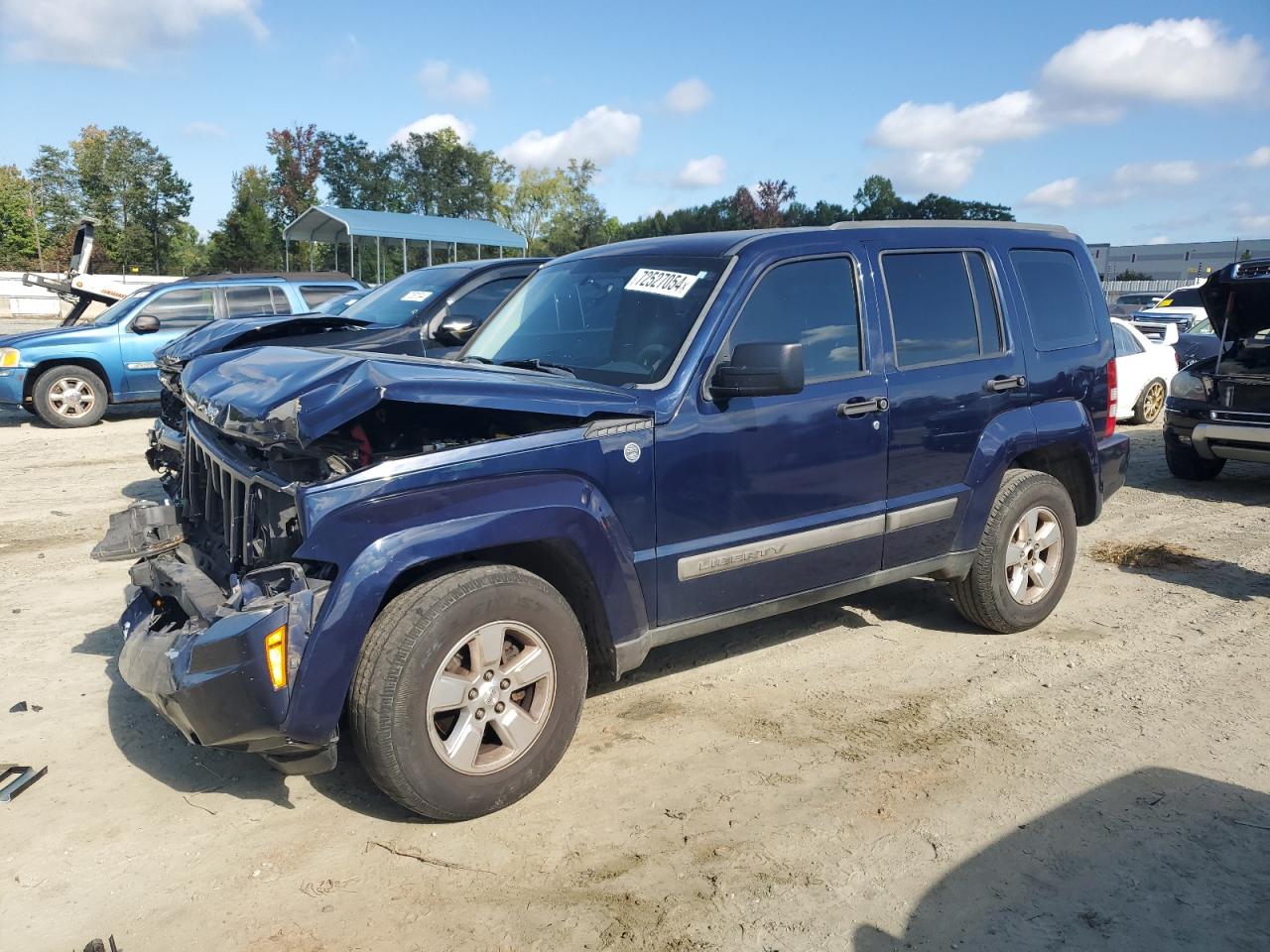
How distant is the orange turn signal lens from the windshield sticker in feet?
7.00

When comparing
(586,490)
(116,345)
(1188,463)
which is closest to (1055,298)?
(586,490)

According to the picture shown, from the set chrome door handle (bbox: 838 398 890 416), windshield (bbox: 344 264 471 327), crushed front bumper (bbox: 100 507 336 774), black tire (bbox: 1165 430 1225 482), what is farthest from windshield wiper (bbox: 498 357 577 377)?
black tire (bbox: 1165 430 1225 482)

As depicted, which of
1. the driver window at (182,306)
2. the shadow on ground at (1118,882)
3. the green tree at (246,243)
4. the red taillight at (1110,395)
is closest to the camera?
the shadow on ground at (1118,882)

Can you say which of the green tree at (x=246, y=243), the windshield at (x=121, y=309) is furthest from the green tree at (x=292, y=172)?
the windshield at (x=121, y=309)

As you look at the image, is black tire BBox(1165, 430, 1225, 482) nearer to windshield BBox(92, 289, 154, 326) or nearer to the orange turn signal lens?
the orange turn signal lens

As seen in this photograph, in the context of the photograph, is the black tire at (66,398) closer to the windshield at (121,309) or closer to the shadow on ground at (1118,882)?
the windshield at (121,309)

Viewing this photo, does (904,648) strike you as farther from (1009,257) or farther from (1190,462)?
(1190,462)

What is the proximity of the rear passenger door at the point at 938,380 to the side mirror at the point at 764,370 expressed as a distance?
94 cm

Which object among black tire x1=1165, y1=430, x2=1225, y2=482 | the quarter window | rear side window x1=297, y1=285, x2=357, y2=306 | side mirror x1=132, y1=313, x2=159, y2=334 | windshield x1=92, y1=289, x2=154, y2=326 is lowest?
black tire x1=1165, y1=430, x2=1225, y2=482

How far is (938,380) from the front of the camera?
464 cm

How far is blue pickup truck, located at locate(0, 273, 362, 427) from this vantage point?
464 inches

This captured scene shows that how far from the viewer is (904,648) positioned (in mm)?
5152

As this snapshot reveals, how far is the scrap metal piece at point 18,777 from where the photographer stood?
3.62m

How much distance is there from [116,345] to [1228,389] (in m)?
12.3
